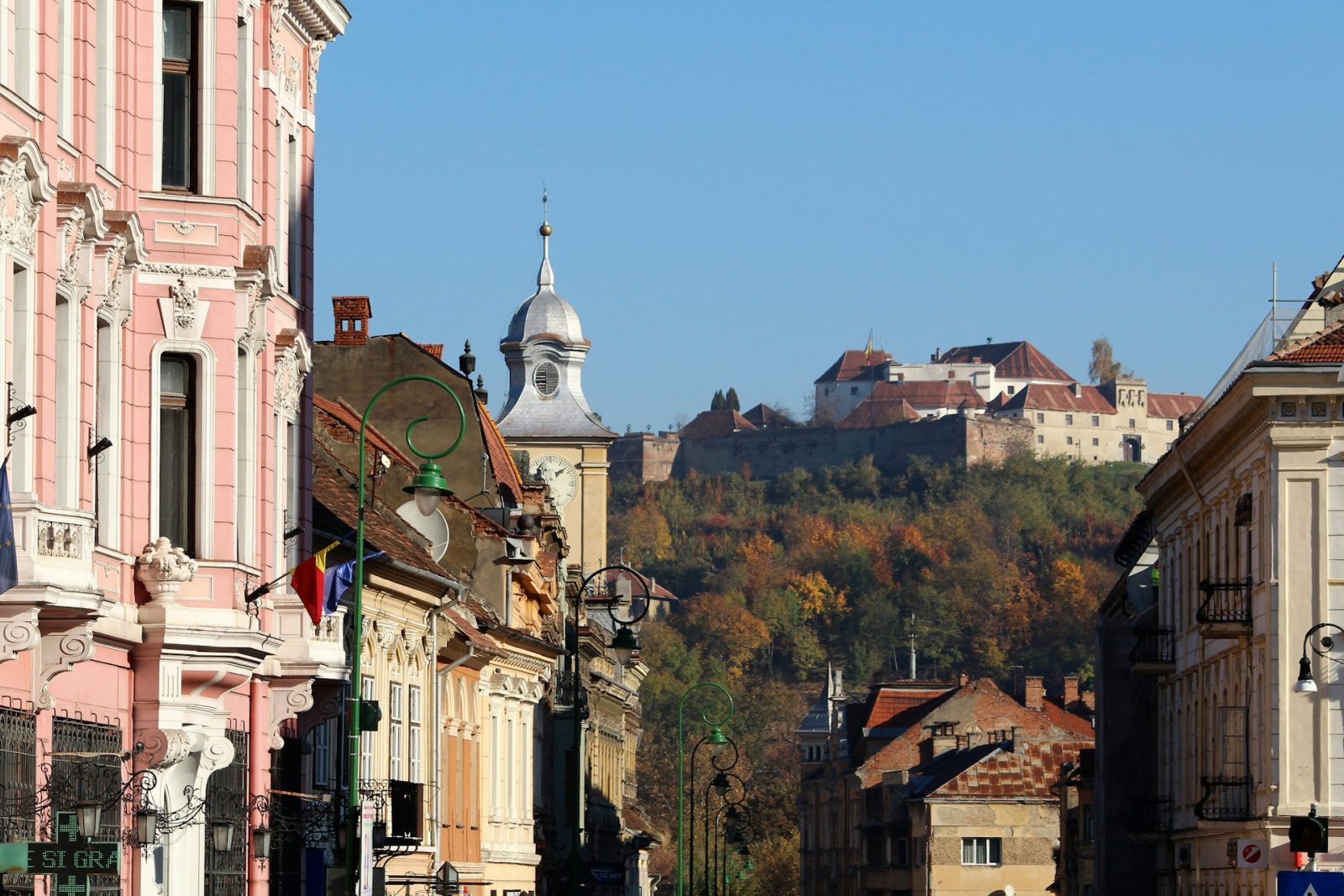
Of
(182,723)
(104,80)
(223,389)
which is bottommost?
(182,723)

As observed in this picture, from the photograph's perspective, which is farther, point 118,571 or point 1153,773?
point 1153,773

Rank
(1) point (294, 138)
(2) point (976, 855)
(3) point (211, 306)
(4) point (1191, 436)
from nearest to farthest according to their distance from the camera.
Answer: (3) point (211, 306) → (1) point (294, 138) → (4) point (1191, 436) → (2) point (976, 855)

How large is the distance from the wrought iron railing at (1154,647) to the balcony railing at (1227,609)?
8.32m

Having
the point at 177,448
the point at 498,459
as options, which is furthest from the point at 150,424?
the point at 498,459

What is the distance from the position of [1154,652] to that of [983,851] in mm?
47279

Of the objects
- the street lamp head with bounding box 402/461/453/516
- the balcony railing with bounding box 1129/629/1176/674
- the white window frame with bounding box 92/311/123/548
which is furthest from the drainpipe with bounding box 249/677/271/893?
the balcony railing with bounding box 1129/629/1176/674

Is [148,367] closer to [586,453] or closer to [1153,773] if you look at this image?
[1153,773]

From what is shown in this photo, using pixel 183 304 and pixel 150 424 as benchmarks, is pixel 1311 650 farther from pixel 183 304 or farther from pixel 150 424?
pixel 150 424

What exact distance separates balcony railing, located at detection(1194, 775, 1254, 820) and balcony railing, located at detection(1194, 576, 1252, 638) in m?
2.22

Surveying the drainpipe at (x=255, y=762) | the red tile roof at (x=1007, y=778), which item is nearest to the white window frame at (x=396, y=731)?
the drainpipe at (x=255, y=762)

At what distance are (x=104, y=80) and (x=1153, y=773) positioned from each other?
1513 inches

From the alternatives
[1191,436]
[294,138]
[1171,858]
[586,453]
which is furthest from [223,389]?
[586,453]

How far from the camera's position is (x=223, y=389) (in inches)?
972

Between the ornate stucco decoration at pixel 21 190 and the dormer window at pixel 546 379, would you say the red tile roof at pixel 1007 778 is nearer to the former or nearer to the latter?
the dormer window at pixel 546 379
